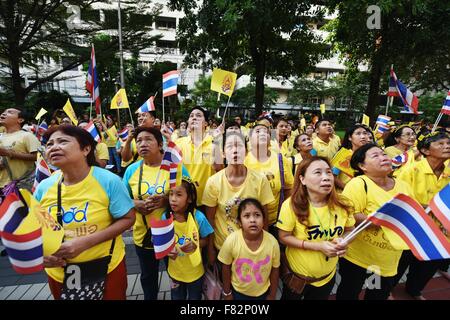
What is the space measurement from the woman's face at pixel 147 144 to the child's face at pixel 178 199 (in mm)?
418

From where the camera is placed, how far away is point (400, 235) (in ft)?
5.25

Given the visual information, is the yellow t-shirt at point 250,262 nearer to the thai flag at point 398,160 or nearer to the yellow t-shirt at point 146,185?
the yellow t-shirt at point 146,185

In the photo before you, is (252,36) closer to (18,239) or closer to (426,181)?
(426,181)

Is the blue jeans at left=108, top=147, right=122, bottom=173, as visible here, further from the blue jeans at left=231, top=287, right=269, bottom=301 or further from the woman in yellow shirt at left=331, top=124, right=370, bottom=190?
the blue jeans at left=231, top=287, right=269, bottom=301

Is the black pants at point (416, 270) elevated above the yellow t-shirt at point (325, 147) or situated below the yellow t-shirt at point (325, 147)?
below

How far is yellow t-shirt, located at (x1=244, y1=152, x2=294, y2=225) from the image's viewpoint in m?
2.89

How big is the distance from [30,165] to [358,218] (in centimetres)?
409

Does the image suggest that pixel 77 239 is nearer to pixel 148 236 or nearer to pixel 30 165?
pixel 148 236

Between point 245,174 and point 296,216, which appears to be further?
point 245,174

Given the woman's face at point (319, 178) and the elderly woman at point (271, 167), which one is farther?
the elderly woman at point (271, 167)

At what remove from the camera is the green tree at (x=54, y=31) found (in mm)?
12688

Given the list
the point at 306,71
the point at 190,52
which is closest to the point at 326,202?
the point at 190,52

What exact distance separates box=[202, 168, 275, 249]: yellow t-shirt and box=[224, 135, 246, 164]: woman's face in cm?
18

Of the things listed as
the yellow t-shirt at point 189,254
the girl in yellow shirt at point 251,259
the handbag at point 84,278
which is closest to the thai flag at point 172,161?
the yellow t-shirt at point 189,254
